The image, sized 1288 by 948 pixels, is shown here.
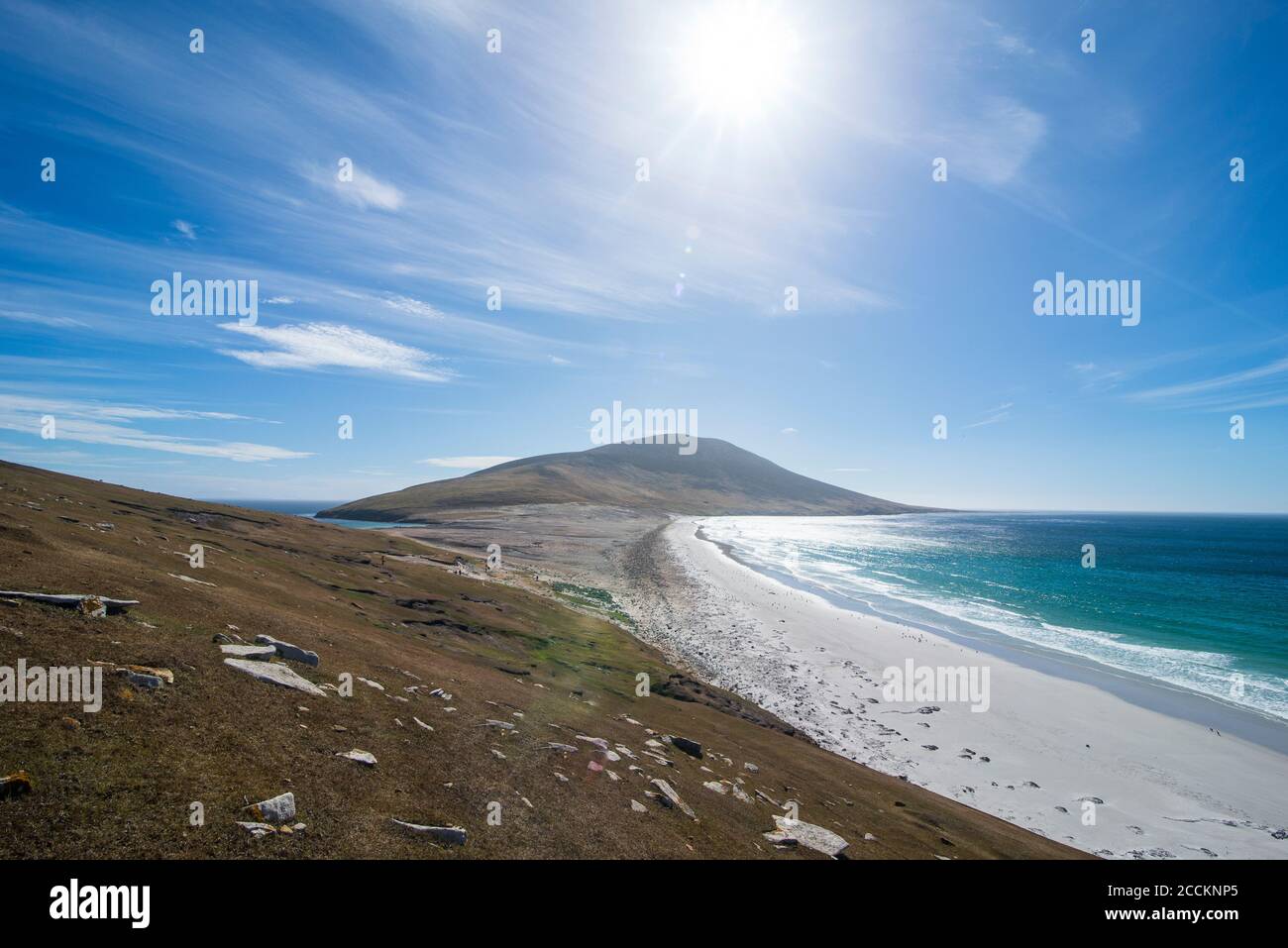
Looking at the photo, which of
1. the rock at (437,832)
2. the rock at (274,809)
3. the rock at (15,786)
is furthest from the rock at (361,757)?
the rock at (15,786)

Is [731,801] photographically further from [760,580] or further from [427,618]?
[760,580]

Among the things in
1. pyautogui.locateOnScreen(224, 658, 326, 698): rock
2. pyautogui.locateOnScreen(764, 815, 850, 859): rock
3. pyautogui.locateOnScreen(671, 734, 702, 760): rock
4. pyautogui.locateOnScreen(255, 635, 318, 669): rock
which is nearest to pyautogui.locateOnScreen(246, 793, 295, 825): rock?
pyautogui.locateOnScreen(224, 658, 326, 698): rock

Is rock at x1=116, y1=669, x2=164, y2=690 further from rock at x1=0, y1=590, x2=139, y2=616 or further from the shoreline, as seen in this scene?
the shoreline

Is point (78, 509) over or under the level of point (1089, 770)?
over

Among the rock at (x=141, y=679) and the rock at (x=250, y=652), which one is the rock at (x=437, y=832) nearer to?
the rock at (x=141, y=679)
